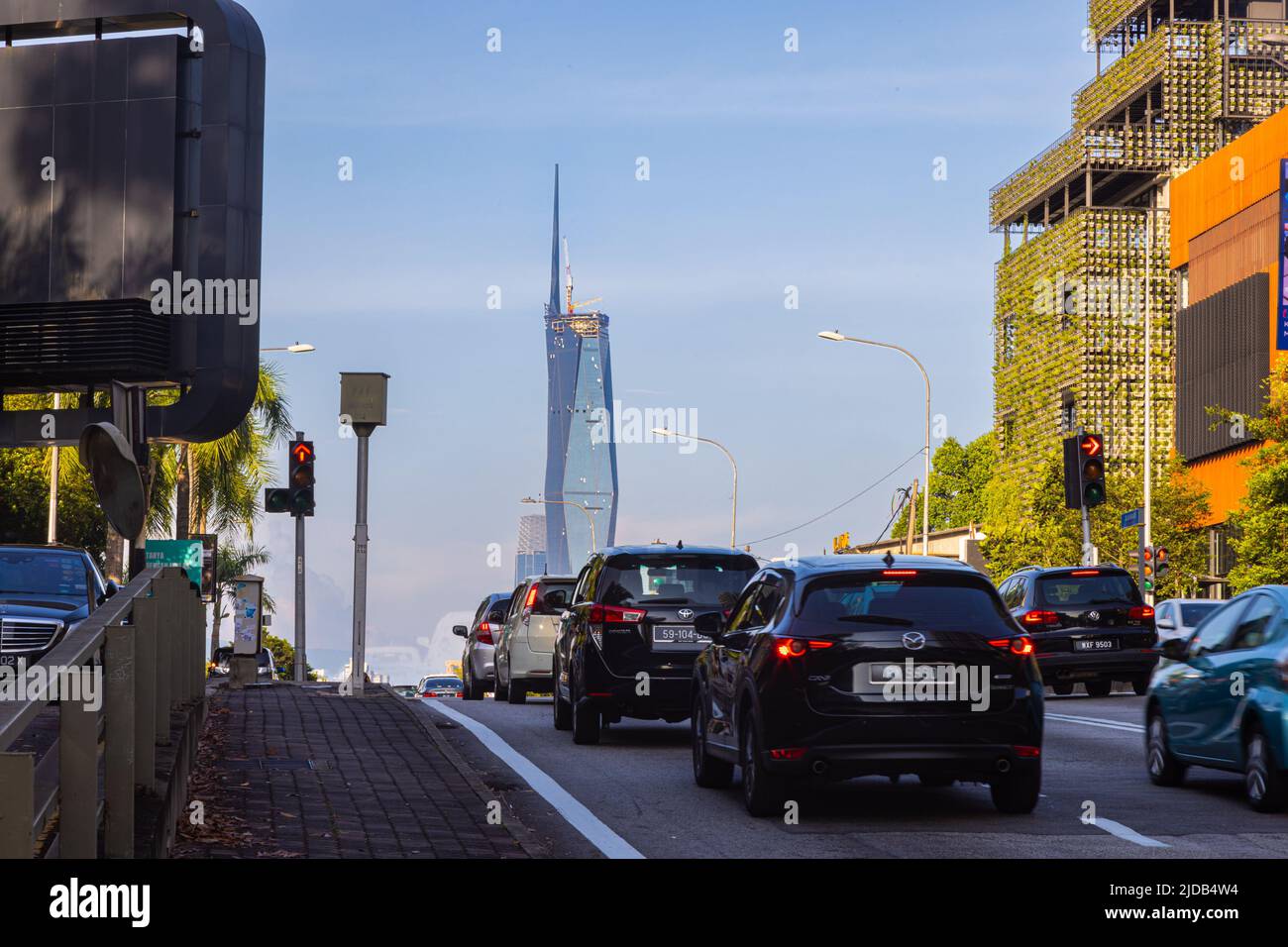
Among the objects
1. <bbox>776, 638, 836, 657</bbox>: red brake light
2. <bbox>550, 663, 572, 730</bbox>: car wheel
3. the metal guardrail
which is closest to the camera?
the metal guardrail

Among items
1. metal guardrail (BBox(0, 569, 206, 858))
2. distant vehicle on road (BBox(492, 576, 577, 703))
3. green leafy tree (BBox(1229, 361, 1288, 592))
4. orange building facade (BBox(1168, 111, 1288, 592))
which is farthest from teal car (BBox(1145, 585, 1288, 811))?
orange building facade (BBox(1168, 111, 1288, 592))

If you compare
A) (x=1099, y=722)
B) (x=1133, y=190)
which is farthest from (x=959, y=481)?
(x=1099, y=722)

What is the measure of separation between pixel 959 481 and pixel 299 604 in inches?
4614

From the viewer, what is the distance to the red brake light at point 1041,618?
2670cm

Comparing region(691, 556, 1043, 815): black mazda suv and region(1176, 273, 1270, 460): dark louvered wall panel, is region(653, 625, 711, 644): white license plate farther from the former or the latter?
region(1176, 273, 1270, 460): dark louvered wall panel

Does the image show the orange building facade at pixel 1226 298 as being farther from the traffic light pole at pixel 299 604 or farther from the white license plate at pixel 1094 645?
the white license plate at pixel 1094 645

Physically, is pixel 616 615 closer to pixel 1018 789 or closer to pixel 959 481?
pixel 1018 789

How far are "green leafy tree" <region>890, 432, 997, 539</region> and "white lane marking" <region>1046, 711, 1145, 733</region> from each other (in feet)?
395

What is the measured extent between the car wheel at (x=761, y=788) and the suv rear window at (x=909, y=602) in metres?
0.86

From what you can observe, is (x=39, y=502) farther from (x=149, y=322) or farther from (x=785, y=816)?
(x=785, y=816)

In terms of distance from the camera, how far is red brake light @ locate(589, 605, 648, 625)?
16328 mm

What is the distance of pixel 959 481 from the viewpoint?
146250 mm

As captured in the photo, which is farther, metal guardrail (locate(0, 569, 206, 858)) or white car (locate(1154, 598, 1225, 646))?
white car (locate(1154, 598, 1225, 646))
